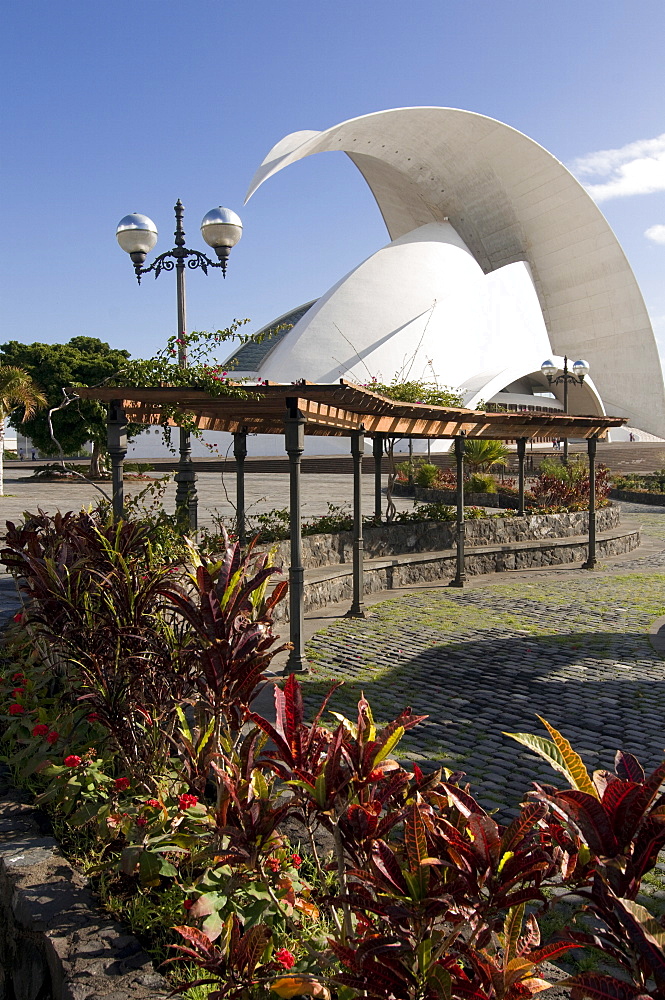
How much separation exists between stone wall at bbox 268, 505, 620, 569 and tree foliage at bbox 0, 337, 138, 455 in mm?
20855

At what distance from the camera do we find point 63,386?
35781 mm

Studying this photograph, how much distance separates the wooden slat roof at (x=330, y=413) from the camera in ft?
24.1

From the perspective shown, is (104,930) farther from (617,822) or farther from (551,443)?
(551,443)

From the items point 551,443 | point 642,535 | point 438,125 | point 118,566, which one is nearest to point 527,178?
point 438,125

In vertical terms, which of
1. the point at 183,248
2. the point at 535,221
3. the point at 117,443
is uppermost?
the point at 535,221

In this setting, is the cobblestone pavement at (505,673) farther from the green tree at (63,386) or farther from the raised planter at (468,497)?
the green tree at (63,386)

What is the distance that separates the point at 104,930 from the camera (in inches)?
106

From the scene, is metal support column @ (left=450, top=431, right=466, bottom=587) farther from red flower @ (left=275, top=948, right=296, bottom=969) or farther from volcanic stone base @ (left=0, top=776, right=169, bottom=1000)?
red flower @ (left=275, top=948, right=296, bottom=969)

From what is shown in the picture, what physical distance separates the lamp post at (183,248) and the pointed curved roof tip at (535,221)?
145 feet

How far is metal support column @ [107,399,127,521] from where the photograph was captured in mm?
7910

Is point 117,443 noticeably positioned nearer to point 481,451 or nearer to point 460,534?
point 460,534

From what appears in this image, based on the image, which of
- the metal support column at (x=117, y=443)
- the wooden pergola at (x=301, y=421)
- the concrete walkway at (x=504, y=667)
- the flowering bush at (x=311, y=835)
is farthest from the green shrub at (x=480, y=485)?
the flowering bush at (x=311, y=835)

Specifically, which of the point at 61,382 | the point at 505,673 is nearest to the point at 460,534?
the point at 505,673

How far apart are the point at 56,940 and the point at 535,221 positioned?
58248 millimetres
